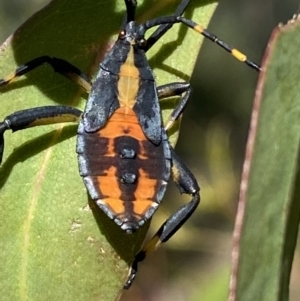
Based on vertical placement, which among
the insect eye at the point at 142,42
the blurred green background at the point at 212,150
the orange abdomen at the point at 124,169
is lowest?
the blurred green background at the point at 212,150

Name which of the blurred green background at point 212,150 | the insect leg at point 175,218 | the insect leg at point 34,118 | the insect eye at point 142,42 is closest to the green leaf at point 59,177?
the insect leg at point 34,118

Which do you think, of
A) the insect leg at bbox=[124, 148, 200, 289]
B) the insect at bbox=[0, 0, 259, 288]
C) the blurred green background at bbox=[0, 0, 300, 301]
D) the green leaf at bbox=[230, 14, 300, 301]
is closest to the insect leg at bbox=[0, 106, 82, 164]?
the insect at bbox=[0, 0, 259, 288]

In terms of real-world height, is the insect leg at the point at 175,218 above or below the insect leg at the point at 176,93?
below

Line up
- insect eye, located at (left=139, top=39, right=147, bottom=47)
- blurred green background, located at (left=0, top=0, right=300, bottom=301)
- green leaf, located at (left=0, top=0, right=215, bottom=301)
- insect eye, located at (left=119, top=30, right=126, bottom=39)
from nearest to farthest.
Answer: green leaf, located at (left=0, top=0, right=215, bottom=301) → insect eye, located at (left=119, top=30, right=126, bottom=39) → insect eye, located at (left=139, top=39, right=147, bottom=47) → blurred green background, located at (left=0, top=0, right=300, bottom=301)

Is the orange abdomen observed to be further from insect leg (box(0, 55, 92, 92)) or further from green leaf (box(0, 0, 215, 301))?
insect leg (box(0, 55, 92, 92))

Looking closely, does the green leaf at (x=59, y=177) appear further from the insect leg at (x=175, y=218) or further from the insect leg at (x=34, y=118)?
the insect leg at (x=175, y=218)

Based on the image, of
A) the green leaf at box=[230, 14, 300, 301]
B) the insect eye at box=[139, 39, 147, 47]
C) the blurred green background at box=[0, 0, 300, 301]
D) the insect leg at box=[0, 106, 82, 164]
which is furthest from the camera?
the blurred green background at box=[0, 0, 300, 301]

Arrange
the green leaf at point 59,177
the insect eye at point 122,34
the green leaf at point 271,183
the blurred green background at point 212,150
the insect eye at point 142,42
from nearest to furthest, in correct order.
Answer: the green leaf at point 271,183 < the green leaf at point 59,177 < the insect eye at point 122,34 < the insect eye at point 142,42 < the blurred green background at point 212,150
